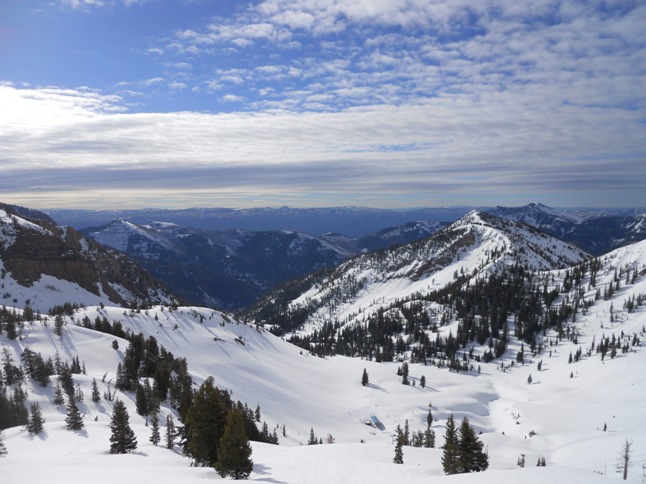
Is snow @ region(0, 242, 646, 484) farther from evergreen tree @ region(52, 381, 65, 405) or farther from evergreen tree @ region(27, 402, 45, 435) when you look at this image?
evergreen tree @ region(27, 402, 45, 435)

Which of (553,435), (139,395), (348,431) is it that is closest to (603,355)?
(553,435)

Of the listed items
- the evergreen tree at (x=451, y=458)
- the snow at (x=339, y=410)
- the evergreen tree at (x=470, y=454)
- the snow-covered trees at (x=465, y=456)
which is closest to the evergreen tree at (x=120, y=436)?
the snow at (x=339, y=410)

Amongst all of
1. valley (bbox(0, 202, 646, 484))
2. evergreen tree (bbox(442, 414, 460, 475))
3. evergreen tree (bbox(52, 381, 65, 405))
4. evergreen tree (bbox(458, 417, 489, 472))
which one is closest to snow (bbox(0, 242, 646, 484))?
valley (bbox(0, 202, 646, 484))

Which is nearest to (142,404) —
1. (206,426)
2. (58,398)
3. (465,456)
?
(58,398)

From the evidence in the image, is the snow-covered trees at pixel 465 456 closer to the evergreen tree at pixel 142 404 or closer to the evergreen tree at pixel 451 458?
the evergreen tree at pixel 451 458

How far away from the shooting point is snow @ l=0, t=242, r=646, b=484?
35.9 meters

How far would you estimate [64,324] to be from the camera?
9444cm

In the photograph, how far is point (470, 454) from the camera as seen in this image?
4094cm

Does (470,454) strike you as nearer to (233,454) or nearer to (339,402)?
(233,454)

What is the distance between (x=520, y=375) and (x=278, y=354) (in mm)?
108767

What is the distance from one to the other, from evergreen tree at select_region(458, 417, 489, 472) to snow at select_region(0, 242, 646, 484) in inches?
146

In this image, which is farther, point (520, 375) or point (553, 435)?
point (520, 375)

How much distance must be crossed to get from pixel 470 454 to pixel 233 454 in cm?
2478

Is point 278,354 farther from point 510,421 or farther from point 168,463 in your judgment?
point 168,463
